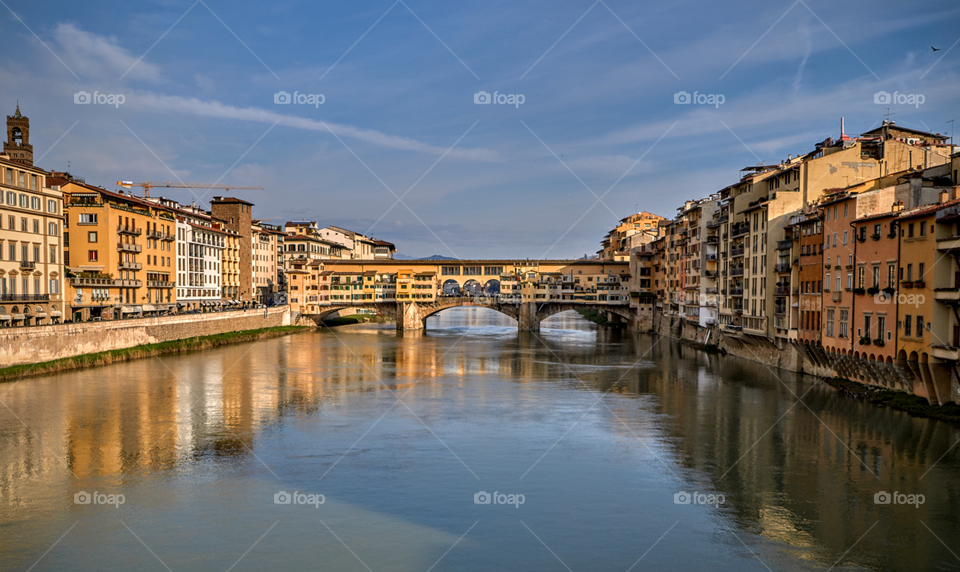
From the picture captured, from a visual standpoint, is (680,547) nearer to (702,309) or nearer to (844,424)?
(844,424)

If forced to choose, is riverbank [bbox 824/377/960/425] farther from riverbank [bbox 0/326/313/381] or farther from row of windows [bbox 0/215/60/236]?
row of windows [bbox 0/215/60/236]

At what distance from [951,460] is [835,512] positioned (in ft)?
21.6

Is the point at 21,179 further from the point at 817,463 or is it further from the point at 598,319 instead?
the point at 598,319

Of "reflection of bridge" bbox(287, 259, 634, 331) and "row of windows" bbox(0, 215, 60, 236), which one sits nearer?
"row of windows" bbox(0, 215, 60, 236)

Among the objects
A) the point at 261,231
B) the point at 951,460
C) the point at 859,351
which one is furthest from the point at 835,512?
the point at 261,231

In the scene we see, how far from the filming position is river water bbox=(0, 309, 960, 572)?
15.7 m

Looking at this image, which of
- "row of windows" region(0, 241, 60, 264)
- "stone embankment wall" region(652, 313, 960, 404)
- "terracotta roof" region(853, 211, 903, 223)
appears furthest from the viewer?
"row of windows" region(0, 241, 60, 264)

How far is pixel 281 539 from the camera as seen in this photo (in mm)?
16406

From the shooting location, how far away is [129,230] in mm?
54594

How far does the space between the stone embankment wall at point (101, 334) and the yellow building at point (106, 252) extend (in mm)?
3611
